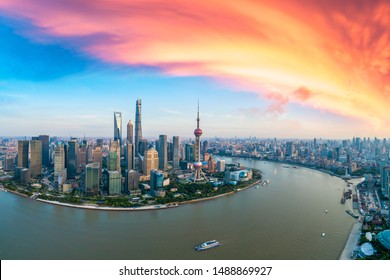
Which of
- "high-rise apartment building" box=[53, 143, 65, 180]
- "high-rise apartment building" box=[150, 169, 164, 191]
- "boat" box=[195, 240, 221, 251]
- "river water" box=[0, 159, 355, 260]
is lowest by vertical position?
"river water" box=[0, 159, 355, 260]

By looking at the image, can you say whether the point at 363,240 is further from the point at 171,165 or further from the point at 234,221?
the point at 171,165

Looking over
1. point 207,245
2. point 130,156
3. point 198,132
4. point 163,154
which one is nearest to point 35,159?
point 130,156

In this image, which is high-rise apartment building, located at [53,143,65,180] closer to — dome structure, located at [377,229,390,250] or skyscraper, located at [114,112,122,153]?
skyscraper, located at [114,112,122,153]

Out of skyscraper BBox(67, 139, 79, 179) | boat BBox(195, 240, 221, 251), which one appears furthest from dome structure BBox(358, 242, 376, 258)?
skyscraper BBox(67, 139, 79, 179)

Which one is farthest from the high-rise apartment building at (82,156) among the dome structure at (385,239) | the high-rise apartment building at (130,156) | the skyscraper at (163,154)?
the dome structure at (385,239)

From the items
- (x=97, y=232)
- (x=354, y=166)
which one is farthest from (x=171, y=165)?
(x=97, y=232)

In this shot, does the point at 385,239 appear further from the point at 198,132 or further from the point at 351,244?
the point at 198,132

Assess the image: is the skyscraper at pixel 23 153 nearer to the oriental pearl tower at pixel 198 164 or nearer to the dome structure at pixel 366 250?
the oriental pearl tower at pixel 198 164
